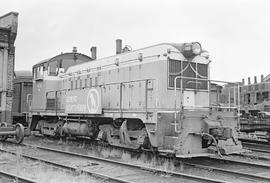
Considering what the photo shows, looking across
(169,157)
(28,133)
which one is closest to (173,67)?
(169,157)

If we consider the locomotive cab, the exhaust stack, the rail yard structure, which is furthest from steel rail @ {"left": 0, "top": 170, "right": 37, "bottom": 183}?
the rail yard structure

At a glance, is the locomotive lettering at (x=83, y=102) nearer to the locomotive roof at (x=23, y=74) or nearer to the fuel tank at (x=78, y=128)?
the fuel tank at (x=78, y=128)

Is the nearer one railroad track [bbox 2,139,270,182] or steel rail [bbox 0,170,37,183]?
steel rail [bbox 0,170,37,183]

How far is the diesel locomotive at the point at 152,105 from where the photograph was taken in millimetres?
8547

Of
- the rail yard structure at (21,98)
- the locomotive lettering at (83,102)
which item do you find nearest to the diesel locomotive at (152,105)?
the locomotive lettering at (83,102)

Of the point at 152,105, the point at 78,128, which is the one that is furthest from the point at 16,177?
the point at 78,128

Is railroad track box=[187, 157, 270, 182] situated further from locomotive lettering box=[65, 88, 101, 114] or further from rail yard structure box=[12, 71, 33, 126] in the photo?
rail yard structure box=[12, 71, 33, 126]

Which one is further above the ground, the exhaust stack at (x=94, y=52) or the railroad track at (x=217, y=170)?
the exhaust stack at (x=94, y=52)

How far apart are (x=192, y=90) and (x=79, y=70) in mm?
5507

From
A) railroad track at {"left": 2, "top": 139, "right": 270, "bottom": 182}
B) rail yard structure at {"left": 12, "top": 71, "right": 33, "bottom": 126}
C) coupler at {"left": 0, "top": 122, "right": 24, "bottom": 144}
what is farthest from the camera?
rail yard structure at {"left": 12, "top": 71, "right": 33, "bottom": 126}

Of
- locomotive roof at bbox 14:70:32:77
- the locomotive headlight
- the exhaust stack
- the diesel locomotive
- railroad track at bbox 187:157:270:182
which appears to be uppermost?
the exhaust stack

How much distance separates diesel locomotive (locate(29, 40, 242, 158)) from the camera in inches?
336

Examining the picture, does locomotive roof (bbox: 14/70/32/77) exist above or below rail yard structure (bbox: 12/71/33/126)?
above

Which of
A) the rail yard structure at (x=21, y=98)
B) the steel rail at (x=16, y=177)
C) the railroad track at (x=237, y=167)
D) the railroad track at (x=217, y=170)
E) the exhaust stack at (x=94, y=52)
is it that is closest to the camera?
the steel rail at (x=16, y=177)
